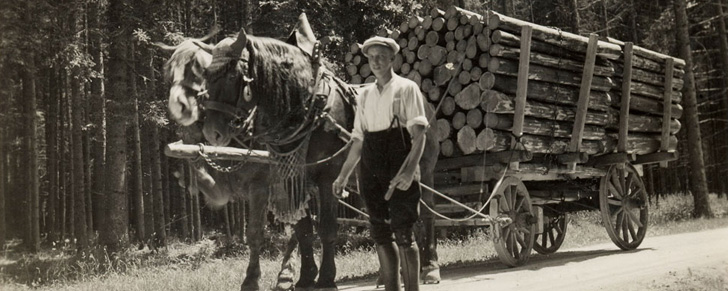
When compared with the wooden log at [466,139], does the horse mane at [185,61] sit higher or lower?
higher

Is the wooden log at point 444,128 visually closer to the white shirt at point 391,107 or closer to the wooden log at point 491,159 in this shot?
the wooden log at point 491,159

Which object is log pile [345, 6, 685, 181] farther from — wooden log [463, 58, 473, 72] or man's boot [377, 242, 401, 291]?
man's boot [377, 242, 401, 291]

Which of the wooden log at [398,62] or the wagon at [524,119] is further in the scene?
the wooden log at [398,62]

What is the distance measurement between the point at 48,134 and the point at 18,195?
3796mm

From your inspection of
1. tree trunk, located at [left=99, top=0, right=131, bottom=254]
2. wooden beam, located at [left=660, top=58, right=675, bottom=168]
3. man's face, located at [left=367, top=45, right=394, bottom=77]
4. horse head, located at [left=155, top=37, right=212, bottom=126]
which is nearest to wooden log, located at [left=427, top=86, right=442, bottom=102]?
horse head, located at [left=155, top=37, right=212, bottom=126]

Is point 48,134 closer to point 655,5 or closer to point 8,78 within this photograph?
point 8,78

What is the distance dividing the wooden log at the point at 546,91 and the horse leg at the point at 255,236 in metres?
3.45

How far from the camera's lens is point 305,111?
600cm

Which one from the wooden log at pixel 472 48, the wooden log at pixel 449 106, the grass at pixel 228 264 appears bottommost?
the grass at pixel 228 264

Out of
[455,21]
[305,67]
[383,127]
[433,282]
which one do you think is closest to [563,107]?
[455,21]

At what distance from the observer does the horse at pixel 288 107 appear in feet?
17.6

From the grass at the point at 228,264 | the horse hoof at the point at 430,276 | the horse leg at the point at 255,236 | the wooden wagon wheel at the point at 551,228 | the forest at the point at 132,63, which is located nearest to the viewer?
the horse leg at the point at 255,236

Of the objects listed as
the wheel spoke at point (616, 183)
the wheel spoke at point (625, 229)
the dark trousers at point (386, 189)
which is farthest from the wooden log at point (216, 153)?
the wheel spoke at point (625, 229)

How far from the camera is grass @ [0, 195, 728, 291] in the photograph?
26.4ft
